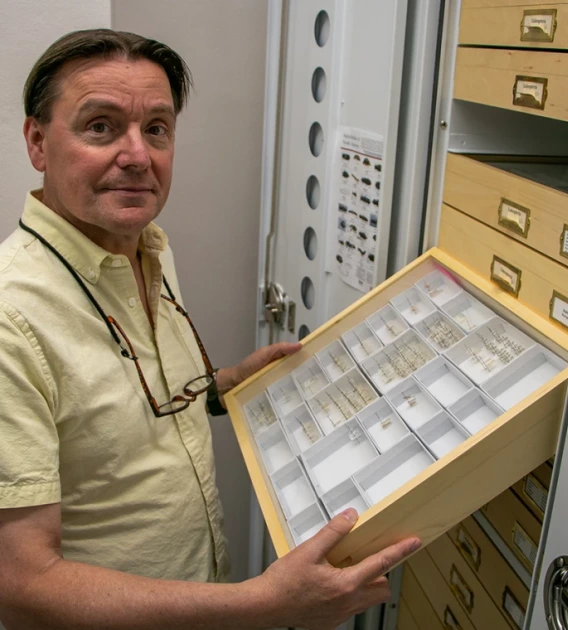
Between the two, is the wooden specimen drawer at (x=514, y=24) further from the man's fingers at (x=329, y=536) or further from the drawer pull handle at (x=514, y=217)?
the man's fingers at (x=329, y=536)

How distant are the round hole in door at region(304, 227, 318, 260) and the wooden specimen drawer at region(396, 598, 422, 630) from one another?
92 centimetres

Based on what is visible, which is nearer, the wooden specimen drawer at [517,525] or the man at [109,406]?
the man at [109,406]

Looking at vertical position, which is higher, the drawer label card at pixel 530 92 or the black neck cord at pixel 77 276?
the drawer label card at pixel 530 92

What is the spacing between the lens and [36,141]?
1.12 meters

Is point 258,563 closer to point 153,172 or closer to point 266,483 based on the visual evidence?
point 266,483

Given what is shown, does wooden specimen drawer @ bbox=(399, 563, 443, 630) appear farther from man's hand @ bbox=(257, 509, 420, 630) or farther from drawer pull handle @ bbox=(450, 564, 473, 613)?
man's hand @ bbox=(257, 509, 420, 630)

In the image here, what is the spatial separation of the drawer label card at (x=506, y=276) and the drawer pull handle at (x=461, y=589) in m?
0.61

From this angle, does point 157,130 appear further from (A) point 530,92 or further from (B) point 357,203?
(A) point 530,92

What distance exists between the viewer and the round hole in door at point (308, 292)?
1.86 meters

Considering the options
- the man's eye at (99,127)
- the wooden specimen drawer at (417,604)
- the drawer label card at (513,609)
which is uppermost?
the man's eye at (99,127)

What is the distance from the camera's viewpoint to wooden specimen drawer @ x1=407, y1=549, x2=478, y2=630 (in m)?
1.31

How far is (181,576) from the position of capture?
48.4 inches

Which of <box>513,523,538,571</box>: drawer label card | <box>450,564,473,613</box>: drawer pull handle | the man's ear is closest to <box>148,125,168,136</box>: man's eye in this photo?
the man's ear

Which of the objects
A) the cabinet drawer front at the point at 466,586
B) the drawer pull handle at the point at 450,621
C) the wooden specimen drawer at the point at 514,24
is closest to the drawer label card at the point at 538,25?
the wooden specimen drawer at the point at 514,24
